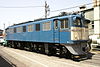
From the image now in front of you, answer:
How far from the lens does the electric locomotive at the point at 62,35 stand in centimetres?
1432

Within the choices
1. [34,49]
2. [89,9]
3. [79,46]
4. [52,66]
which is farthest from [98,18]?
[52,66]

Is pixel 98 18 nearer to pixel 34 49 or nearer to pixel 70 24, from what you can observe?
pixel 34 49

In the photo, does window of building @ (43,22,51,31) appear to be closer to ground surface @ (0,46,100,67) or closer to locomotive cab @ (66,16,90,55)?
ground surface @ (0,46,100,67)

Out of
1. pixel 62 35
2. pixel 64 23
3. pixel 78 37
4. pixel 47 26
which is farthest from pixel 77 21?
pixel 47 26

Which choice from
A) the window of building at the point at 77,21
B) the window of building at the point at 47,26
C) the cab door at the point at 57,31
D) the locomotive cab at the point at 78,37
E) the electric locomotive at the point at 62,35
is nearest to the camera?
the locomotive cab at the point at 78,37

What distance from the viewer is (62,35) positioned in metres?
15.2

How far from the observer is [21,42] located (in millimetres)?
25344

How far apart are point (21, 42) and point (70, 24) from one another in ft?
41.6

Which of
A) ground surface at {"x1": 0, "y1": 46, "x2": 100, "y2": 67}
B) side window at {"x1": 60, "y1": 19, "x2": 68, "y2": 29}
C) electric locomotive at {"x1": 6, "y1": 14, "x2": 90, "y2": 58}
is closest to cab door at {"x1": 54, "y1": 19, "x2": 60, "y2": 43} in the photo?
electric locomotive at {"x1": 6, "y1": 14, "x2": 90, "y2": 58}

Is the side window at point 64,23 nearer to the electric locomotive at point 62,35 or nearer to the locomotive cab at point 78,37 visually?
the electric locomotive at point 62,35

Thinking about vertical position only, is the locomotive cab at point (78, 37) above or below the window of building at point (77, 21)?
below

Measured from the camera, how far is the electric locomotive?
14.3 m

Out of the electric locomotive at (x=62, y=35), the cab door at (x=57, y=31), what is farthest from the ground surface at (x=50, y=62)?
the cab door at (x=57, y=31)

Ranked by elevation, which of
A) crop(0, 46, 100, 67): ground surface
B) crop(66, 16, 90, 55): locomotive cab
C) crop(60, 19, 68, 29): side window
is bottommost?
crop(0, 46, 100, 67): ground surface
